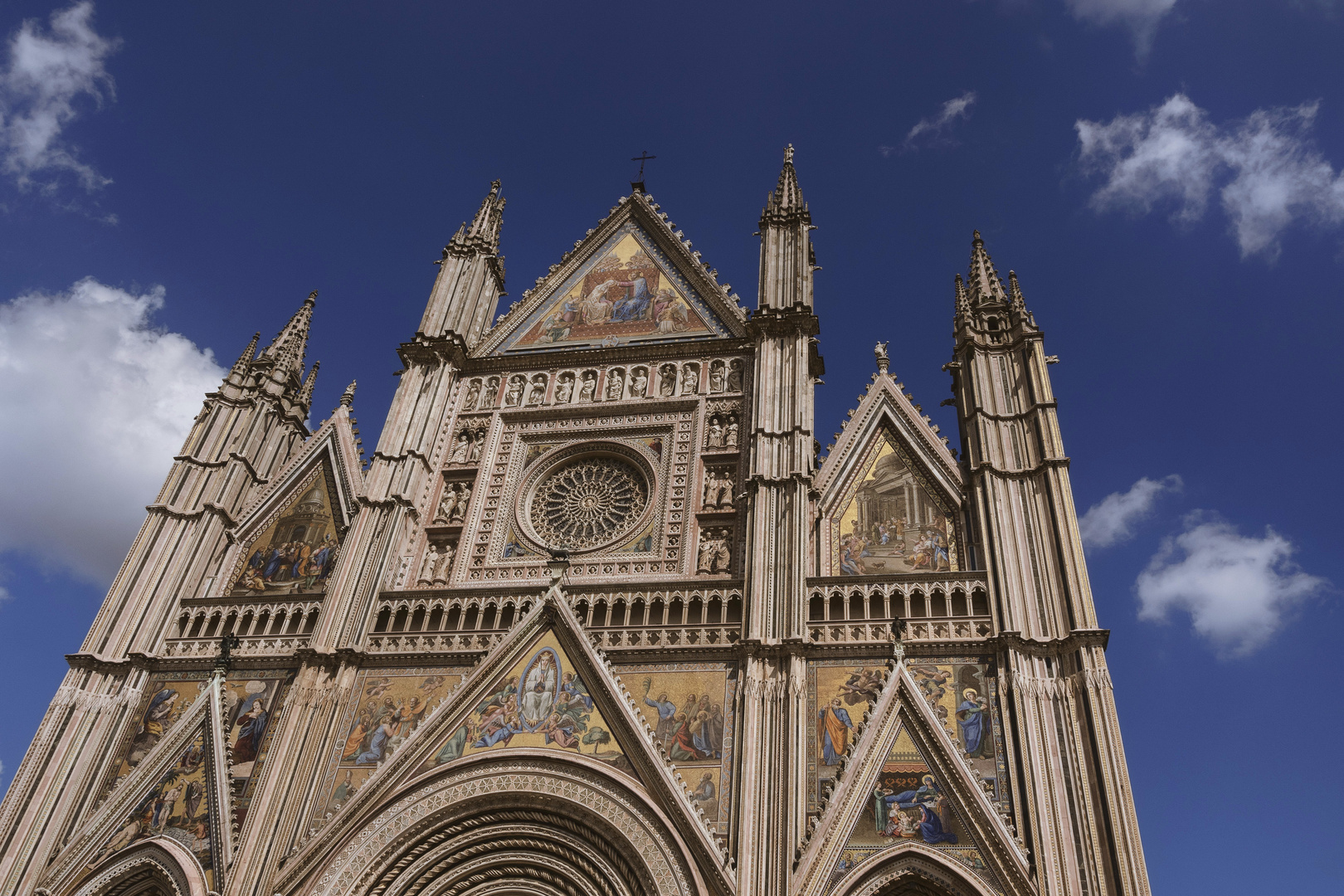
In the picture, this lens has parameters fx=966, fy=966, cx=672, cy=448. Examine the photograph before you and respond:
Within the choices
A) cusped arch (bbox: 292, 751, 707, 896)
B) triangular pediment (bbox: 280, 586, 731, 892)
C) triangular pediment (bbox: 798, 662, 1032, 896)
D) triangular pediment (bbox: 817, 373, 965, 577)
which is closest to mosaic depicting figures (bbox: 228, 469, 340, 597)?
triangular pediment (bbox: 280, 586, 731, 892)

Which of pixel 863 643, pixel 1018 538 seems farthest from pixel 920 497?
pixel 863 643

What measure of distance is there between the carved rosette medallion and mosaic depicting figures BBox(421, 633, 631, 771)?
2994 millimetres

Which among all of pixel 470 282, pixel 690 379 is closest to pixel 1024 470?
pixel 690 379

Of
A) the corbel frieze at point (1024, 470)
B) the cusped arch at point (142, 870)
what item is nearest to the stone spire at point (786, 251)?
the corbel frieze at point (1024, 470)

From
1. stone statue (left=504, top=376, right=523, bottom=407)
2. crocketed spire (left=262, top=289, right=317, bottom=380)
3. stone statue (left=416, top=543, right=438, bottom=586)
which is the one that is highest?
crocketed spire (left=262, top=289, right=317, bottom=380)

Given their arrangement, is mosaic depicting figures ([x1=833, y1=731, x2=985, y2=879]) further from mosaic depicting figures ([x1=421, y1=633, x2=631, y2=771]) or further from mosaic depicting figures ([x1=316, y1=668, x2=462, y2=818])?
mosaic depicting figures ([x1=316, y1=668, x2=462, y2=818])

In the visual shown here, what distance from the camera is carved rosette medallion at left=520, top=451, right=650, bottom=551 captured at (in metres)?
19.3

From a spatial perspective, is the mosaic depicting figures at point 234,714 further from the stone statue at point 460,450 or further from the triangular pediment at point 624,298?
the triangular pediment at point 624,298

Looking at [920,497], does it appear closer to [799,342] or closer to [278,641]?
[799,342]

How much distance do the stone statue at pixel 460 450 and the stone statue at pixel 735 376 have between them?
233 inches

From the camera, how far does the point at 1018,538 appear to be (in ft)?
54.2

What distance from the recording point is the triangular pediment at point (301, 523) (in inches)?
774

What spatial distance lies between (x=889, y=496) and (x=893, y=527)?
0.75 metres

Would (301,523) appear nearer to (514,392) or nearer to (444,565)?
(444,565)
